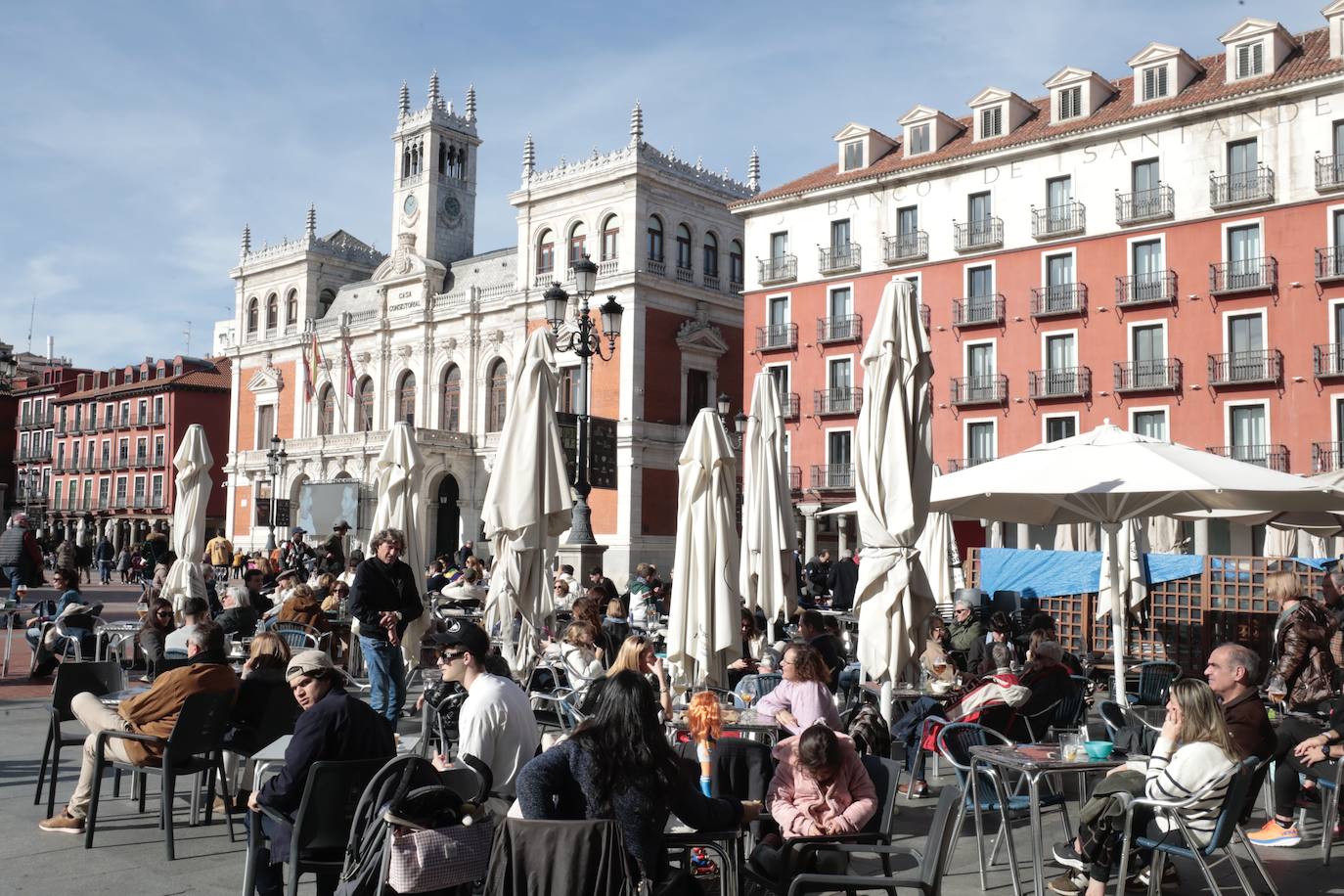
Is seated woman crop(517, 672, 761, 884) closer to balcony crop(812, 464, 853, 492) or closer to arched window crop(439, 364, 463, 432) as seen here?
balcony crop(812, 464, 853, 492)

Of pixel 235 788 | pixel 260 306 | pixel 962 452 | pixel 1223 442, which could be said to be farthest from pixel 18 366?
pixel 235 788

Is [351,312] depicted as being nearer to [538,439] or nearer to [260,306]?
[260,306]

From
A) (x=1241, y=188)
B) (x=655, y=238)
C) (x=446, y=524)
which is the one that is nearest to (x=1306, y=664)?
(x=1241, y=188)

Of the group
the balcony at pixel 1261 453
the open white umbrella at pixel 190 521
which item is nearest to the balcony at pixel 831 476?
the balcony at pixel 1261 453

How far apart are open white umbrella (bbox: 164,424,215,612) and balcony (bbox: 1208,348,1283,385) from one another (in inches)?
845

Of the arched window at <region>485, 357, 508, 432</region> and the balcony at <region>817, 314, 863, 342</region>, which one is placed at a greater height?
the balcony at <region>817, 314, 863, 342</region>

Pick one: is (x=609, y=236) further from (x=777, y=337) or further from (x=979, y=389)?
(x=979, y=389)

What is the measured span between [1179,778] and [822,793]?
5.28 ft

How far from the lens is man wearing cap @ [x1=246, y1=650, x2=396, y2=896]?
463 centimetres

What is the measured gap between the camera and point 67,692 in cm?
667

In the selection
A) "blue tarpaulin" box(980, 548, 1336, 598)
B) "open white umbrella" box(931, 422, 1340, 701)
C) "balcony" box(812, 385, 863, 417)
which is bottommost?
"blue tarpaulin" box(980, 548, 1336, 598)

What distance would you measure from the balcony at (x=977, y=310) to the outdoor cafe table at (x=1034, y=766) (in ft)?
81.5

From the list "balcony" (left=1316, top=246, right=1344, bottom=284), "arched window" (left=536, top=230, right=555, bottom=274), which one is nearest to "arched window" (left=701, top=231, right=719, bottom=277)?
"arched window" (left=536, top=230, right=555, bottom=274)

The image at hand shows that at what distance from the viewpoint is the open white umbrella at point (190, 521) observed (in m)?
13.2
